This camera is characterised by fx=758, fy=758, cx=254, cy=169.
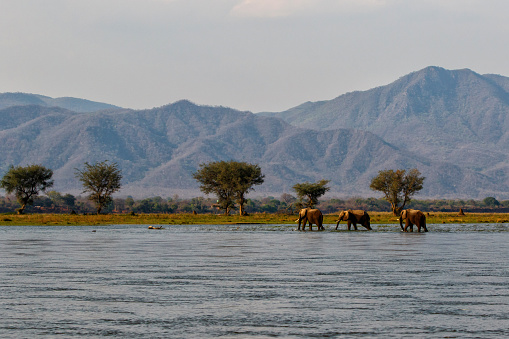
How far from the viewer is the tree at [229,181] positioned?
109688 mm

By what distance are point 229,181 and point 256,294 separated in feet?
300

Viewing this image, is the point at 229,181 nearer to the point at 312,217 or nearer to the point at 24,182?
the point at 24,182

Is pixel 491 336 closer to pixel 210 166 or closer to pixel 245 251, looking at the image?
pixel 245 251

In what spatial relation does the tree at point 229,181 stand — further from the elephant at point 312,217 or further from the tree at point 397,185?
the elephant at point 312,217

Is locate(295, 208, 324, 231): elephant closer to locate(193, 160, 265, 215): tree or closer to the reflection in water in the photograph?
the reflection in water

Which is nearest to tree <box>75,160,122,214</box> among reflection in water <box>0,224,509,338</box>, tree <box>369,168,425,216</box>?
tree <box>369,168,425,216</box>

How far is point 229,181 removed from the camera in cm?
11112

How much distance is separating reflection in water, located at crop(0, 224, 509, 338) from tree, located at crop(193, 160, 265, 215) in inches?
2987

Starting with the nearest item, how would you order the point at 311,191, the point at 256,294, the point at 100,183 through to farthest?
the point at 256,294
the point at 100,183
the point at 311,191

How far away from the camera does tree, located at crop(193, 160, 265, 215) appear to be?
110 metres

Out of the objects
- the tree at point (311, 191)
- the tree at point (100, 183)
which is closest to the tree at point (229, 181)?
the tree at point (311, 191)

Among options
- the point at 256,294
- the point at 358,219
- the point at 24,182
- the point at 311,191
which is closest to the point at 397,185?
the point at 311,191

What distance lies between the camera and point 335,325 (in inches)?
612

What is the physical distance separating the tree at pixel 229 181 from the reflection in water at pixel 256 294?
75.9 meters
